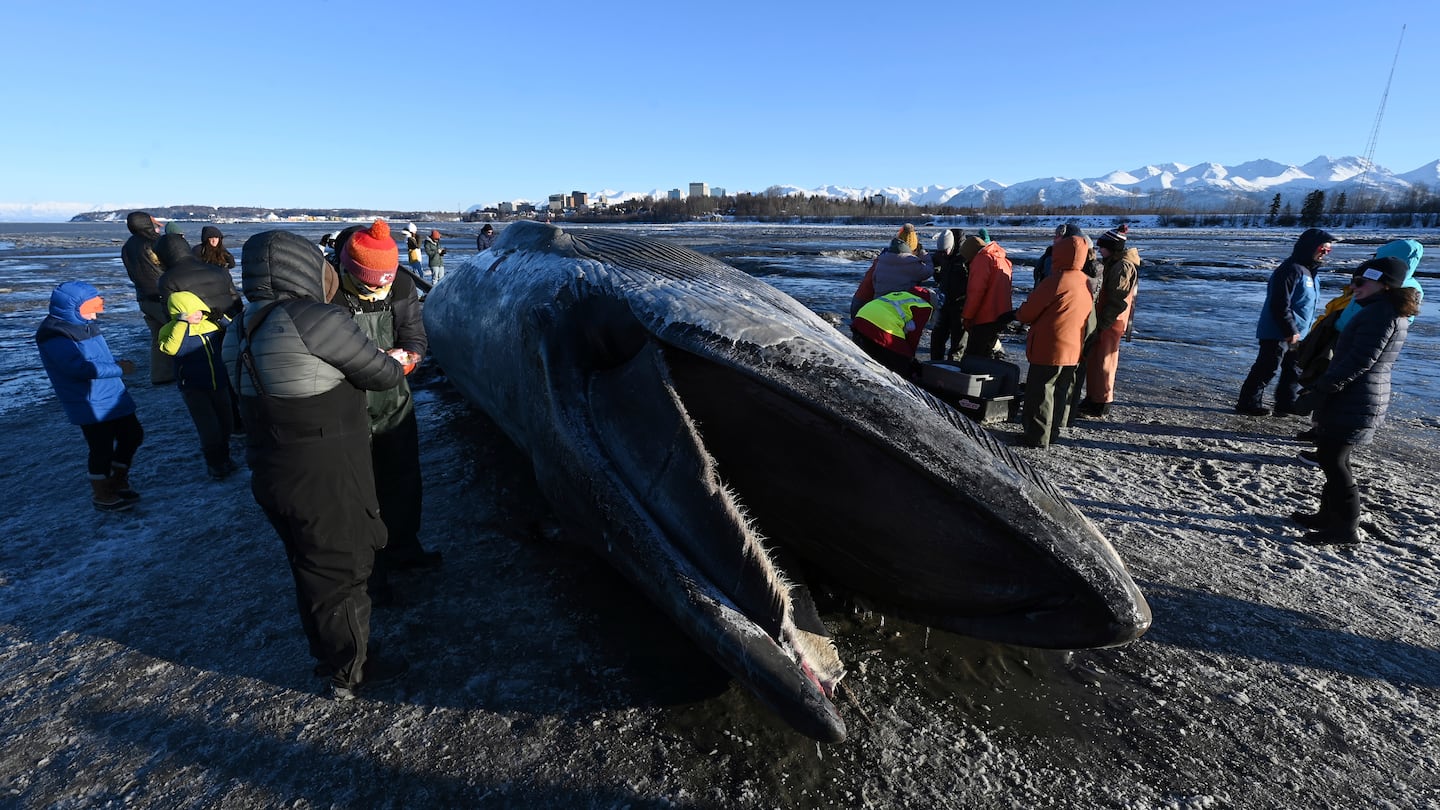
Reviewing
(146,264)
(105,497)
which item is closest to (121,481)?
(105,497)

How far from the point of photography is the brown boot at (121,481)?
434cm

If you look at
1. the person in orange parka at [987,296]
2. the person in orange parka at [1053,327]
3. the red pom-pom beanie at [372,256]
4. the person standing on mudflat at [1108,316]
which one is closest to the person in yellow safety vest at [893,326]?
the person in orange parka at [1053,327]

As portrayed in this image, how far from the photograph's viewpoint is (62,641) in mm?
3000

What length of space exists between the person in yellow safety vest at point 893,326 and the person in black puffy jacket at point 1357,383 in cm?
287

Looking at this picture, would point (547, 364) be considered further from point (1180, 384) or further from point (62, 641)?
point (1180, 384)

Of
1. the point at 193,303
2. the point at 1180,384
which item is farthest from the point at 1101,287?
the point at 193,303

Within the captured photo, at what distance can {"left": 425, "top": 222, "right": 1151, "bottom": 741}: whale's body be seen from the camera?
6.82 ft

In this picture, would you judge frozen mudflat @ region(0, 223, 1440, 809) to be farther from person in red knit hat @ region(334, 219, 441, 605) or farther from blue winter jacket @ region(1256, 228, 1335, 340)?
blue winter jacket @ region(1256, 228, 1335, 340)

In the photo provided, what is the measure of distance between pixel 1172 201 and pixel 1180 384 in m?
214

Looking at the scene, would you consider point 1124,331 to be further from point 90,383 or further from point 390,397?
point 90,383

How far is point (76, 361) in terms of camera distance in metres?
4.18

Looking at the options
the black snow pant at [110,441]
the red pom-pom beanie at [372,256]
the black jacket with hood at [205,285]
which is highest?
the red pom-pom beanie at [372,256]

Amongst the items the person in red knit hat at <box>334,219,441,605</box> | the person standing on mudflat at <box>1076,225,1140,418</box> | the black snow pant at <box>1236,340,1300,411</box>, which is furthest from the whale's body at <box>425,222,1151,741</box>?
the black snow pant at <box>1236,340,1300,411</box>

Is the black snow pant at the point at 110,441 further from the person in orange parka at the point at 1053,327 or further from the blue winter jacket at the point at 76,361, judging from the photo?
the person in orange parka at the point at 1053,327
